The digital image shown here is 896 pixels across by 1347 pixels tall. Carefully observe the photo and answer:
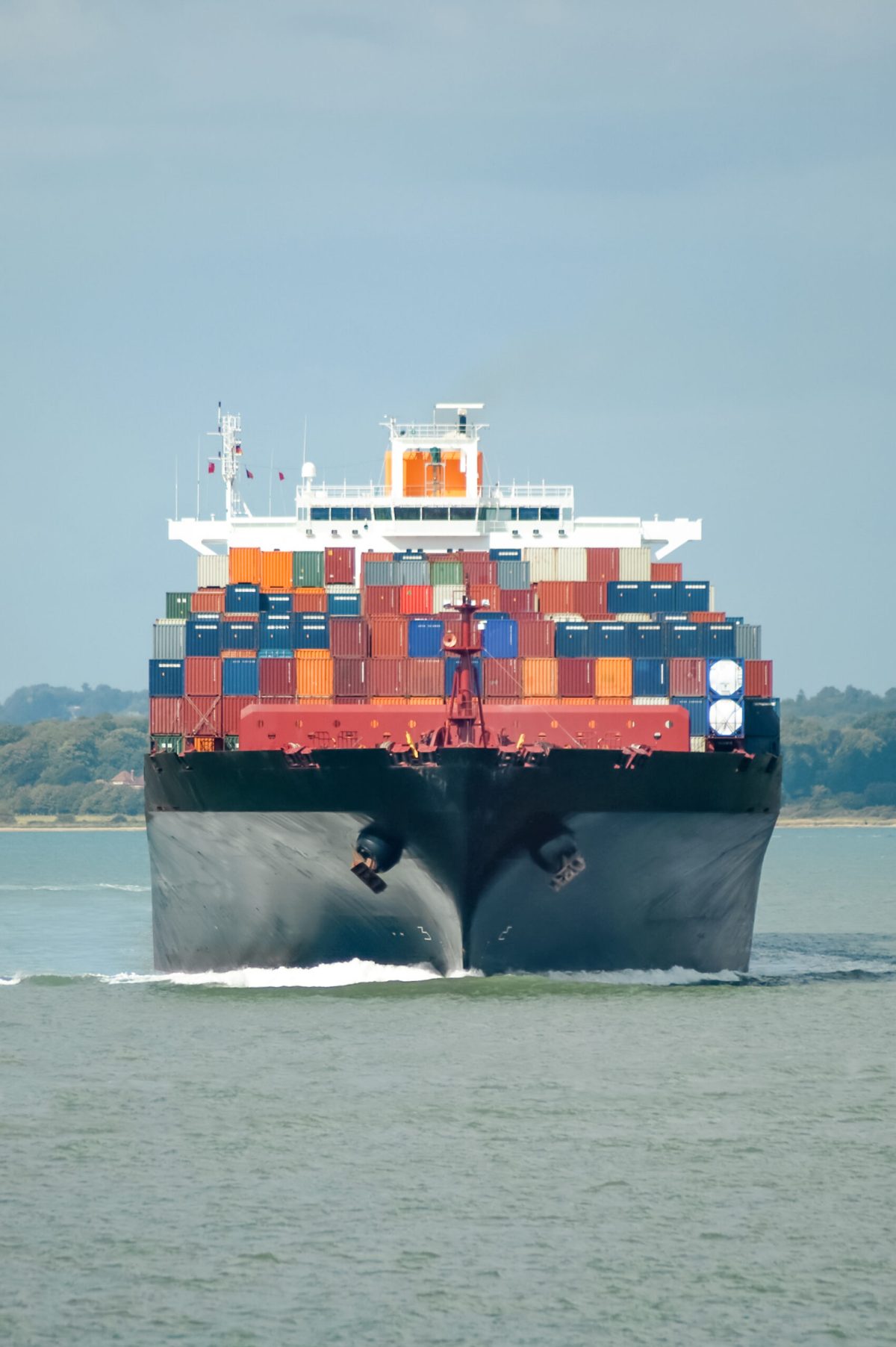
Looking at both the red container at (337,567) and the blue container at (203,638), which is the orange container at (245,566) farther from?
the blue container at (203,638)

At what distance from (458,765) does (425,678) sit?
4958 mm

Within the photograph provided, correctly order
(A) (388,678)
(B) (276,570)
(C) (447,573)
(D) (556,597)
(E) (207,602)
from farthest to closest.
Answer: (B) (276,570), (E) (207,602), (C) (447,573), (D) (556,597), (A) (388,678)

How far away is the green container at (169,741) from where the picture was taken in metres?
38.8

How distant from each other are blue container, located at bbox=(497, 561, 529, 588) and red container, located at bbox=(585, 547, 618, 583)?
4.46 feet

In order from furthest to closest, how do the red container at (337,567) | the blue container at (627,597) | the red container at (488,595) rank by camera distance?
the red container at (337,567)
the blue container at (627,597)
the red container at (488,595)

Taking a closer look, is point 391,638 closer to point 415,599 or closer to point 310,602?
point 415,599

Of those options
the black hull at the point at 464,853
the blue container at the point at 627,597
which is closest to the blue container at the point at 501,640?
the blue container at the point at 627,597

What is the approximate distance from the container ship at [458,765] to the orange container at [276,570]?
0.05 metres

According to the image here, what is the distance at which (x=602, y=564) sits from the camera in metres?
42.1

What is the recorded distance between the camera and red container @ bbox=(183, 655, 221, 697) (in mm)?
38594

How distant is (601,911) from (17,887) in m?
52.4

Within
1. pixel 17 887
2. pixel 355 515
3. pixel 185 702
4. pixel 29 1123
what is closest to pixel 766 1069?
pixel 29 1123

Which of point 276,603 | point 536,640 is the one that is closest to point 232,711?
point 276,603

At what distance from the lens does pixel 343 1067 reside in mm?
27594
